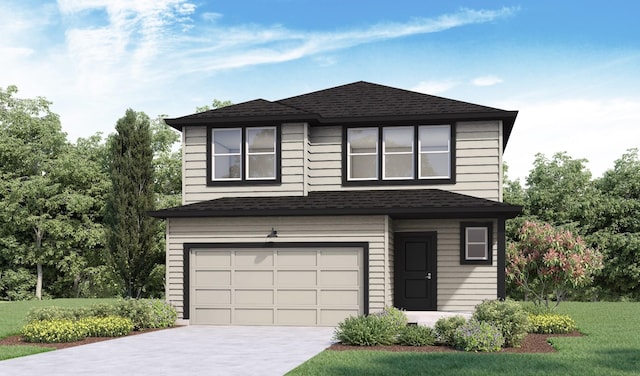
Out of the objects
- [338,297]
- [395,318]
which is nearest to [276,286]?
[338,297]

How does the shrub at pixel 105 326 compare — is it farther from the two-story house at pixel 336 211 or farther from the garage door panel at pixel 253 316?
the garage door panel at pixel 253 316

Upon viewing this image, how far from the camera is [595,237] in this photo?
3603 centimetres

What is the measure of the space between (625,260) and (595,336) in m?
22.5

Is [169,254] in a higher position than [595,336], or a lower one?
higher

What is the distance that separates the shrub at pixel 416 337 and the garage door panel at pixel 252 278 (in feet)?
17.2

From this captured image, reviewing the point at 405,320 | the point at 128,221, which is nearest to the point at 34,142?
the point at 128,221

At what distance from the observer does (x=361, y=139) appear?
20.7 m

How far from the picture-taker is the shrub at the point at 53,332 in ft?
49.2

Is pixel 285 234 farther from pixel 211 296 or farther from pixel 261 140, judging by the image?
pixel 261 140

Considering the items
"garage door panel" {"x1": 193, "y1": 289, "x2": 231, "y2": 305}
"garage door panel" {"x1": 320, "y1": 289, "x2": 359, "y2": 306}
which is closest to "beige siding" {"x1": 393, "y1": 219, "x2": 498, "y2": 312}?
"garage door panel" {"x1": 320, "y1": 289, "x2": 359, "y2": 306}

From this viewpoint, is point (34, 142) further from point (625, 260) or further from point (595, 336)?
point (595, 336)

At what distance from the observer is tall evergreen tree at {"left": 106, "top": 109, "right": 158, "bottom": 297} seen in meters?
27.6

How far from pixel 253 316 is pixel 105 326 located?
13.1ft

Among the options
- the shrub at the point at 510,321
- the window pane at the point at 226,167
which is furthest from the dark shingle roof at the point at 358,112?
the shrub at the point at 510,321
